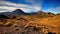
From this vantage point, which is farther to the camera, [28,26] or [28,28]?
[28,26]

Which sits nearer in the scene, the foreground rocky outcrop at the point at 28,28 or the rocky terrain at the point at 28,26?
the foreground rocky outcrop at the point at 28,28

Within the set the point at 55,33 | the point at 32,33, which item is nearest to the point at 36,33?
the point at 32,33

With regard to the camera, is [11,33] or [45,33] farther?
[11,33]

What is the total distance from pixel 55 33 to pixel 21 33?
1051cm

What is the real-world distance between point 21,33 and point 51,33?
9.32 meters

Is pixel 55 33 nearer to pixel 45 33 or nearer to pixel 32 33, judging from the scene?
pixel 45 33

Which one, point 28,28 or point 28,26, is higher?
point 28,28

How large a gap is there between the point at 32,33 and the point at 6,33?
27.1ft

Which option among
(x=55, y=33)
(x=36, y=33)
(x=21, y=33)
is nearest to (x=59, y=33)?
(x=55, y=33)

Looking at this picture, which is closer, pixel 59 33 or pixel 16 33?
pixel 59 33

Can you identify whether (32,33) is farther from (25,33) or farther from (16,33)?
(16,33)

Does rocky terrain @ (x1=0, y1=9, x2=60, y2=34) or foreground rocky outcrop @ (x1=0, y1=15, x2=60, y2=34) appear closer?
foreground rocky outcrop @ (x1=0, y1=15, x2=60, y2=34)

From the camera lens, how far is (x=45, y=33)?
114 feet

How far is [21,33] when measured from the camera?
121 feet
